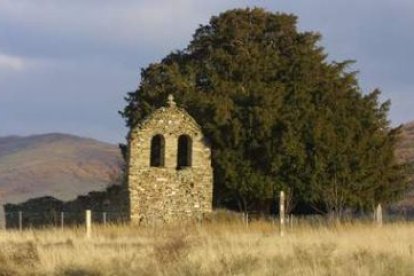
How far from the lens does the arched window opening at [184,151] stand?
122 feet

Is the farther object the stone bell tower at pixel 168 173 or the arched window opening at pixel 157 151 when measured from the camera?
the arched window opening at pixel 157 151

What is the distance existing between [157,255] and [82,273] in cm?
164

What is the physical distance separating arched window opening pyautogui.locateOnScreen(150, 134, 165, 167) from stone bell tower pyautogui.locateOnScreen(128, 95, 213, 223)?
0.08 meters

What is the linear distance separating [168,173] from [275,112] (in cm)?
554

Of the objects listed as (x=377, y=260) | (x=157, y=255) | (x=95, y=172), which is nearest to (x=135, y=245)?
(x=157, y=255)

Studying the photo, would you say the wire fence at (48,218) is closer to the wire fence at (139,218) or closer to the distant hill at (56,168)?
the wire fence at (139,218)

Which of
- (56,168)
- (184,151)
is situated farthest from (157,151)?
(56,168)

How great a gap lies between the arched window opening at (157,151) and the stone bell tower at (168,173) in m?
0.08

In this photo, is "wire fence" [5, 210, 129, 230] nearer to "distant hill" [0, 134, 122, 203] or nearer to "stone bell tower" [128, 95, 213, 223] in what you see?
"stone bell tower" [128, 95, 213, 223]

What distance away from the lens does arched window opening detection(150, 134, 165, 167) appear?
37156 mm

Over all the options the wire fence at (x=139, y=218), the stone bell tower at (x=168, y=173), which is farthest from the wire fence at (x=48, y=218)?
the stone bell tower at (x=168, y=173)

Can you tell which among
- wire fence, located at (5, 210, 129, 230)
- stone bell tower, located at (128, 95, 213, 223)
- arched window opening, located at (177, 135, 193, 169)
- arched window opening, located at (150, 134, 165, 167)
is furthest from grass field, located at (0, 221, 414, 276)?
wire fence, located at (5, 210, 129, 230)

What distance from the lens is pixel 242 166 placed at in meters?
37.9

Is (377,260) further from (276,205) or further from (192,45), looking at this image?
(192,45)
